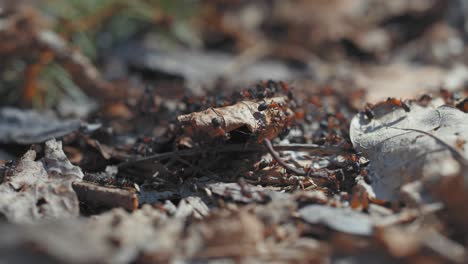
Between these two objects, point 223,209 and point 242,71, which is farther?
point 242,71

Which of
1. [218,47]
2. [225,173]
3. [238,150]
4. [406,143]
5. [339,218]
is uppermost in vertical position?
[218,47]

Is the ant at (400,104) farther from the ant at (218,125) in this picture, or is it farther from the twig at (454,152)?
the ant at (218,125)

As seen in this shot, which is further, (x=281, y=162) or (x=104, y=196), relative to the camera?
(x=281, y=162)

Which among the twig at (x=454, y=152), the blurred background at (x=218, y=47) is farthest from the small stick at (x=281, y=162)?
the blurred background at (x=218, y=47)

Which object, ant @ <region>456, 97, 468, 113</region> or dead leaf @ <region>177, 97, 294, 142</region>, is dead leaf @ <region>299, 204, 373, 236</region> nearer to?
dead leaf @ <region>177, 97, 294, 142</region>

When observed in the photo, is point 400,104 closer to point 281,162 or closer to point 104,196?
point 281,162

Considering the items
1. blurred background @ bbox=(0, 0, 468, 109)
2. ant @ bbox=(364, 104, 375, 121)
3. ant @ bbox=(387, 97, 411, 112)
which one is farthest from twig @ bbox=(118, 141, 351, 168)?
blurred background @ bbox=(0, 0, 468, 109)

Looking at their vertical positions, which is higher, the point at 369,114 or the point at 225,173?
the point at 369,114

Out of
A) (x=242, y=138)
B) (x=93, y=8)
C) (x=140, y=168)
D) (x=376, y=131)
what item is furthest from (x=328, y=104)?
(x=93, y=8)

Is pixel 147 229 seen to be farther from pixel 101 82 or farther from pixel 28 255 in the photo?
pixel 101 82

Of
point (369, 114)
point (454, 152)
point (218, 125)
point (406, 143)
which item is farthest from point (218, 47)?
point (454, 152)

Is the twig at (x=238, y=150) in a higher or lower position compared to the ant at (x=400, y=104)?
lower
